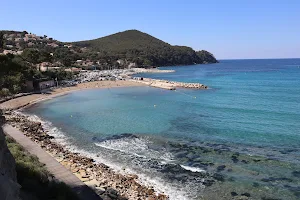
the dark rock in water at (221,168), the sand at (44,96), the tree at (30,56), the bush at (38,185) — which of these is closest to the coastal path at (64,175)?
the bush at (38,185)

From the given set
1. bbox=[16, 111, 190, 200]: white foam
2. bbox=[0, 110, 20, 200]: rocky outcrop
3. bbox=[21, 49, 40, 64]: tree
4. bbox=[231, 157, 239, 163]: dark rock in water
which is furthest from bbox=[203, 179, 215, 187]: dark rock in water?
bbox=[21, 49, 40, 64]: tree

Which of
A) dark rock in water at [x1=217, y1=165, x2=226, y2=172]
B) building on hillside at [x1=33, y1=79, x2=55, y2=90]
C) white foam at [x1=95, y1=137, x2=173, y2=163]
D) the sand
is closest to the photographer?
dark rock in water at [x1=217, y1=165, x2=226, y2=172]

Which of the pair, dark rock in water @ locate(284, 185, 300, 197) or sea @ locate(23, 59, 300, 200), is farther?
sea @ locate(23, 59, 300, 200)

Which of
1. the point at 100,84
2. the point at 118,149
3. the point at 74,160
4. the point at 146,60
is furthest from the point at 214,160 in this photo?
A: the point at 146,60

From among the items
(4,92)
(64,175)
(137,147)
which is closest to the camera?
(64,175)

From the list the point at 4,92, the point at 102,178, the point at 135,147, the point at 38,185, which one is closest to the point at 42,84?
the point at 4,92

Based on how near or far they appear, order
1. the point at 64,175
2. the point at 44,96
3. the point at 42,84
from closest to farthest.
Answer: the point at 64,175 → the point at 44,96 → the point at 42,84

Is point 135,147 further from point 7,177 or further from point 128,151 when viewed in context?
point 7,177

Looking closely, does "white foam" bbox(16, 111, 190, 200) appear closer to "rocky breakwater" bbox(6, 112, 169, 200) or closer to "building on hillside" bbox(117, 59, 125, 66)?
"rocky breakwater" bbox(6, 112, 169, 200)

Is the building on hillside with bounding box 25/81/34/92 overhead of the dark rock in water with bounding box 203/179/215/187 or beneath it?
overhead

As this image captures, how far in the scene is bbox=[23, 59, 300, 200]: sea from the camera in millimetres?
16828

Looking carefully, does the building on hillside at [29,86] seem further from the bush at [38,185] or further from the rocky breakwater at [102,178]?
the bush at [38,185]

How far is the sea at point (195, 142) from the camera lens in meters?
16.8

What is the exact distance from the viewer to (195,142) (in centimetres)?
2489
